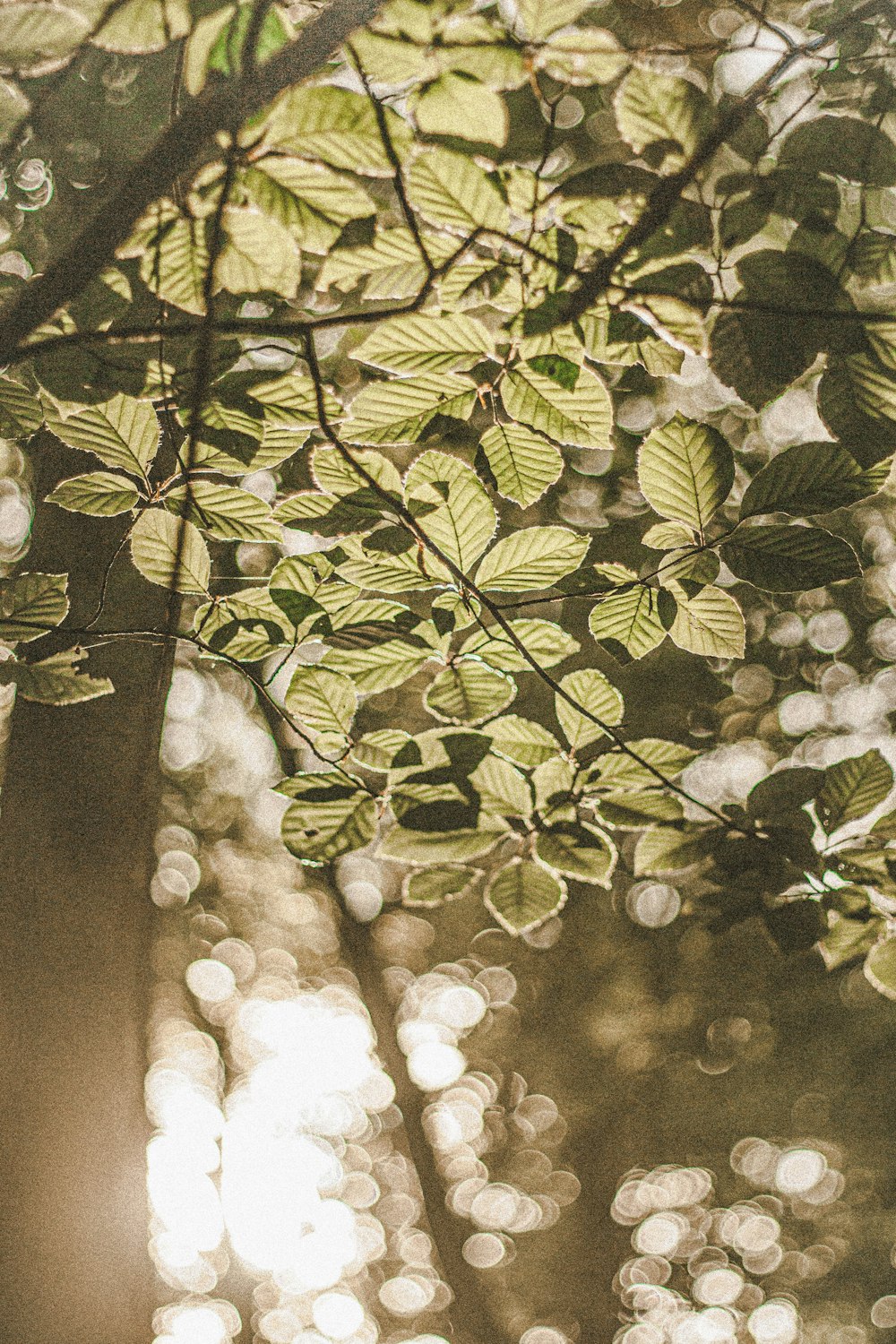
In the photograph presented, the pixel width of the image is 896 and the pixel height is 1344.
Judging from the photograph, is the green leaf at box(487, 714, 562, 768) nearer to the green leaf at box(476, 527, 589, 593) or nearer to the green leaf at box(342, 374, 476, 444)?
the green leaf at box(476, 527, 589, 593)

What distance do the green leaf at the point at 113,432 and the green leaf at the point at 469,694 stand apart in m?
0.37

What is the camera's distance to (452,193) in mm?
692

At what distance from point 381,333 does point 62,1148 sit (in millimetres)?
922

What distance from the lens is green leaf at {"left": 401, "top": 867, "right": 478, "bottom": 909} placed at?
842 millimetres

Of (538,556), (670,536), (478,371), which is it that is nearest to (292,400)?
(478,371)

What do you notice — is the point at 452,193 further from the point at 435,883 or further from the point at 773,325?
the point at 435,883

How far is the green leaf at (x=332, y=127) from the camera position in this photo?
2.21ft

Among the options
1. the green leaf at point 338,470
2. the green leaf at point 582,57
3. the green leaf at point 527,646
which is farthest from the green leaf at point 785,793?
the green leaf at point 582,57

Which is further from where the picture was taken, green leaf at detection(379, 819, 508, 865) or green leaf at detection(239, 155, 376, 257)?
green leaf at detection(379, 819, 508, 865)

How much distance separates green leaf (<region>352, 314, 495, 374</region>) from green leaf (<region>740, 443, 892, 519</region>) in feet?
0.93

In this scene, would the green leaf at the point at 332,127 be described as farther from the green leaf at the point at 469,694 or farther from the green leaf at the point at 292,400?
the green leaf at the point at 469,694


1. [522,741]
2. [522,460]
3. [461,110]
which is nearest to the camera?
[461,110]

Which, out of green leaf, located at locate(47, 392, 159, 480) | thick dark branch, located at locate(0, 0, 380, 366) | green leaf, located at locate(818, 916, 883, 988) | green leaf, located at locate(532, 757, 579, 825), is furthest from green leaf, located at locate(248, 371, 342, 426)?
green leaf, located at locate(818, 916, 883, 988)

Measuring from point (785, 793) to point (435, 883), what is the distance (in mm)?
→ 385
